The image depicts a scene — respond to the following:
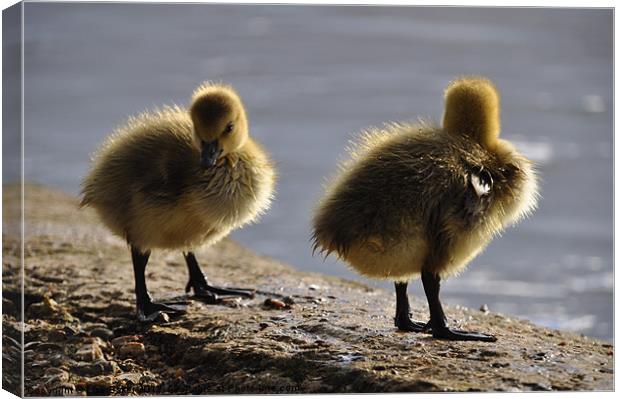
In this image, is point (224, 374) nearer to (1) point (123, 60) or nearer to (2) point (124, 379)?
(2) point (124, 379)

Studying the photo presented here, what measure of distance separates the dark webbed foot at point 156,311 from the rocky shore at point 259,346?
39 mm

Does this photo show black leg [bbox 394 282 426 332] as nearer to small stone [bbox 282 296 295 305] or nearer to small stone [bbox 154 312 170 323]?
small stone [bbox 282 296 295 305]

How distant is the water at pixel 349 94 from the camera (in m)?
5.70

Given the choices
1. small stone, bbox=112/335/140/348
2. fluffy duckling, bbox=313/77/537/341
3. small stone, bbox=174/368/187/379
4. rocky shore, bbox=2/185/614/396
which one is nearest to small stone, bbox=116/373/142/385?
rocky shore, bbox=2/185/614/396

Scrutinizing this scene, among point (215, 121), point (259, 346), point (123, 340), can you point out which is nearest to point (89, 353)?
point (123, 340)

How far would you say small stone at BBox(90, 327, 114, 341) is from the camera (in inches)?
182

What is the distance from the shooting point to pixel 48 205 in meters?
7.01

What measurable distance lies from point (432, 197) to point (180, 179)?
100cm

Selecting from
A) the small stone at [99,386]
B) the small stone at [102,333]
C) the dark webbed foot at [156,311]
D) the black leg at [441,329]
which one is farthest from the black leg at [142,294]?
the black leg at [441,329]

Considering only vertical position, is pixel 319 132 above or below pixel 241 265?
above

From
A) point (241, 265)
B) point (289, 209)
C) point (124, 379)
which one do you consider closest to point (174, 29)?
point (289, 209)

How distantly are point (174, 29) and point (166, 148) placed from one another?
3.18 m

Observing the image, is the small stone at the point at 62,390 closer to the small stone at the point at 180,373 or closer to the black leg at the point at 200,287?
the small stone at the point at 180,373

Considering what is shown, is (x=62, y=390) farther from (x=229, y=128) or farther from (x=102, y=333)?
(x=229, y=128)
